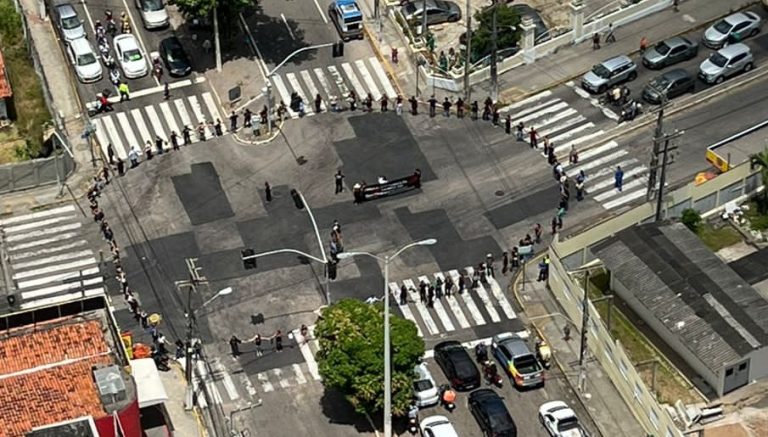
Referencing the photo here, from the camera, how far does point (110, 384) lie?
272ft

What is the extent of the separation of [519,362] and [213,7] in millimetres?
34691

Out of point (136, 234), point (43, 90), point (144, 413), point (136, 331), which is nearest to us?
point (144, 413)

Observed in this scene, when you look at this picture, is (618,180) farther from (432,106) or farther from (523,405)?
(523,405)

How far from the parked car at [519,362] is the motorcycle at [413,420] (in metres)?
5.94

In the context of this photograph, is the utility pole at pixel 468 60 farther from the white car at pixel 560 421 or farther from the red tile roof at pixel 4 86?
the red tile roof at pixel 4 86

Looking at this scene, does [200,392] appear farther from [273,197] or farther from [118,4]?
[118,4]

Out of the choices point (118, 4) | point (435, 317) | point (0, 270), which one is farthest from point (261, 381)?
point (118, 4)

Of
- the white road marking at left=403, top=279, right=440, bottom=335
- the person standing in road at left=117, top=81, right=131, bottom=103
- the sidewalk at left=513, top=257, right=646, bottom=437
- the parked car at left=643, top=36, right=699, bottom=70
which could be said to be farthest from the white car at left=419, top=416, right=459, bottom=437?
the person standing in road at left=117, top=81, right=131, bottom=103

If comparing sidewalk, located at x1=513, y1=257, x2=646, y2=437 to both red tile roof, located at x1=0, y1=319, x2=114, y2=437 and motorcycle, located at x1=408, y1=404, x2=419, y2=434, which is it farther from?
red tile roof, located at x1=0, y1=319, x2=114, y2=437

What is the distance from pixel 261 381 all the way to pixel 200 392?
3.32m

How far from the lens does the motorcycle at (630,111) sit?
110 meters

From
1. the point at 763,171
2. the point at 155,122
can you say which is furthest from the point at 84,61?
the point at 763,171

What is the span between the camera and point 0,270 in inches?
3944

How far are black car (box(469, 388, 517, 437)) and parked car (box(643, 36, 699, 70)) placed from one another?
32129 millimetres
